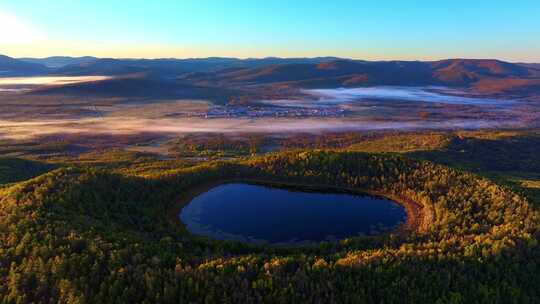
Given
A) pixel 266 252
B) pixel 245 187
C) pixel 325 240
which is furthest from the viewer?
pixel 245 187

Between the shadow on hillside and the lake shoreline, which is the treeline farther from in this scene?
the shadow on hillside

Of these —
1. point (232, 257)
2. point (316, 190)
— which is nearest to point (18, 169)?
point (316, 190)

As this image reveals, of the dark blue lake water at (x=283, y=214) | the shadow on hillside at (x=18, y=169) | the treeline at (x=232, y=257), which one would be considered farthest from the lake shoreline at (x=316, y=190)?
the shadow on hillside at (x=18, y=169)

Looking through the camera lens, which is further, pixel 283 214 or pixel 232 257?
pixel 283 214

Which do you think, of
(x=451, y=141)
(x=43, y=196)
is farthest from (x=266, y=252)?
(x=451, y=141)

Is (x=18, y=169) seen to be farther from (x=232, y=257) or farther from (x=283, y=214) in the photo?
(x=232, y=257)

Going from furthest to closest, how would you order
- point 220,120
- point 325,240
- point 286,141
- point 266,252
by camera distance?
→ point 220,120 < point 286,141 < point 325,240 < point 266,252

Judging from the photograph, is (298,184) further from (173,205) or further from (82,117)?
(82,117)
